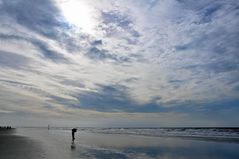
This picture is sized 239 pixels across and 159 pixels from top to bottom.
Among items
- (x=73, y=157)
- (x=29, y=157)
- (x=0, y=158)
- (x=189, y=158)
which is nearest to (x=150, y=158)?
(x=189, y=158)

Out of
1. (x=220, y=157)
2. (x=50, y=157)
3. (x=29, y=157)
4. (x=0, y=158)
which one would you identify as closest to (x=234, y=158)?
(x=220, y=157)

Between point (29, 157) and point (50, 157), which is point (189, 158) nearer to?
point (50, 157)

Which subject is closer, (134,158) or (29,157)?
(29,157)

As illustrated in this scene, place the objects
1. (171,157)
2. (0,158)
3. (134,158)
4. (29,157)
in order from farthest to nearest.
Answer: (171,157), (134,158), (29,157), (0,158)

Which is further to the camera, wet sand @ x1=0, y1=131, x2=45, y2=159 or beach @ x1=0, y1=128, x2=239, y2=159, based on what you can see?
beach @ x1=0, y1=128, x2=239, y2=159

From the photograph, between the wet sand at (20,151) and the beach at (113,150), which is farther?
the beach at (113,150)

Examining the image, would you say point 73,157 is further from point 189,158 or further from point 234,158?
point 234,158

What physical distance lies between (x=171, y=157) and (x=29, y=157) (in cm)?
1092

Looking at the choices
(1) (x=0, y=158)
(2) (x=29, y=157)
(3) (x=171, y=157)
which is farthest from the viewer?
(3) (x=171, y=157)

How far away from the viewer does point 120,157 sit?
66.9ft

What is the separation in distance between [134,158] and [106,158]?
2.15 m

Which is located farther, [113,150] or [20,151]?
A: [113,150]

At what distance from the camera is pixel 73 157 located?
19.2m

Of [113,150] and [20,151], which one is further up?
[20,151]
